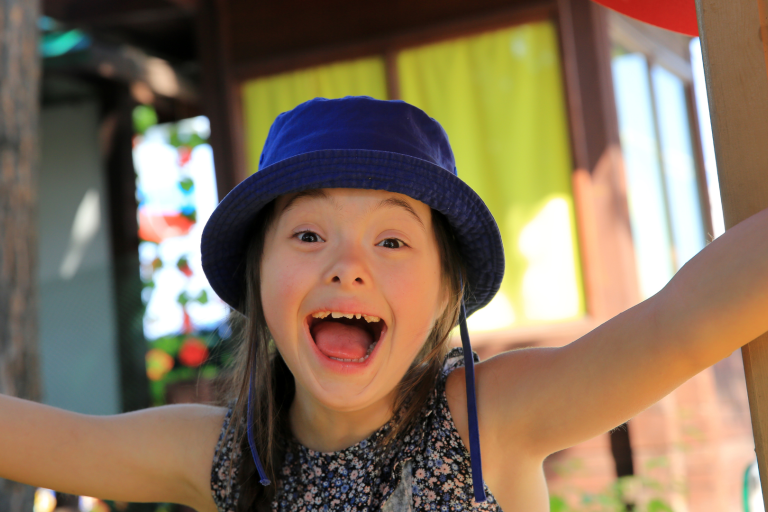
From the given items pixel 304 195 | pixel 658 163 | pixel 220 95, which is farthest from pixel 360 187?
pixel 658 163

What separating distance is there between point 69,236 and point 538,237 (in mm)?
4472

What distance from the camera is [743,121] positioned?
1.03m

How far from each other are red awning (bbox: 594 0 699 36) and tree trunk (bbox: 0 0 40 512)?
100 inches

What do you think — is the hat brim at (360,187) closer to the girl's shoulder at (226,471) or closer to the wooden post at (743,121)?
the girl's shoulder at (226,471)

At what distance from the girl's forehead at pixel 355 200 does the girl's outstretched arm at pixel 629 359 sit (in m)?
0.36

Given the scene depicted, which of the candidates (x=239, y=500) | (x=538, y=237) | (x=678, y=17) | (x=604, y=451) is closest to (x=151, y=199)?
(x=538, y=237)

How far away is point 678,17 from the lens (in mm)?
1381

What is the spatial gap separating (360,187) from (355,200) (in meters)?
0.03

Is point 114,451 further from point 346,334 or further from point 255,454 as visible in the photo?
point 346,334

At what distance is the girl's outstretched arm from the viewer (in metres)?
1.02

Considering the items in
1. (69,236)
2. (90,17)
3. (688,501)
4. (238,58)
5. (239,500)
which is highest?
(90,17)

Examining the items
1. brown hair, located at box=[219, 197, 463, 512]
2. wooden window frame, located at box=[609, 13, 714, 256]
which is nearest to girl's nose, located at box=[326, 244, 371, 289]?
brown hair, located at box=[219, 197, 463, 512]

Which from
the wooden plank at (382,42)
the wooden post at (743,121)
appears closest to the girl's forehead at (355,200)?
the wooden post at (743,121)

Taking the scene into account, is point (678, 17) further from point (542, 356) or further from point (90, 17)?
point (90, 17)
